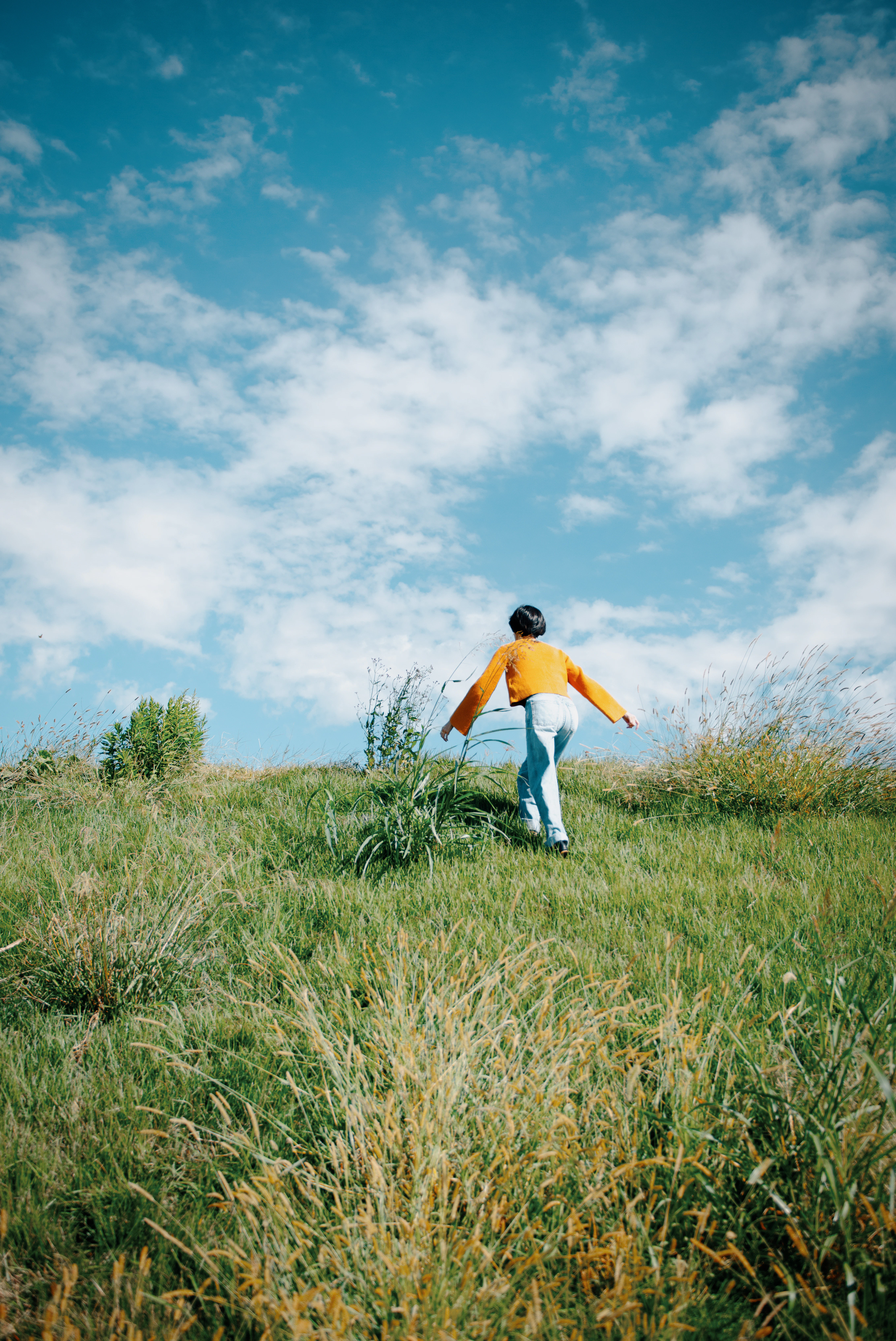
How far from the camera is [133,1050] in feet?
7.95

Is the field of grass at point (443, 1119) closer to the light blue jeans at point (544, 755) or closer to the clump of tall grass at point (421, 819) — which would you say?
the clump of tall grass at point (421, 819)

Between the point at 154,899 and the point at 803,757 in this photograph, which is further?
the point at 803,757

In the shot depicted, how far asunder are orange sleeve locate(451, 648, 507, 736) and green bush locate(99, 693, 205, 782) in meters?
4.36

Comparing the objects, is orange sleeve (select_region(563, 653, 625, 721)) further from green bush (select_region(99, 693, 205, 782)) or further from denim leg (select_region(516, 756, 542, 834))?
green bush (select_region(99, 693, 205, 782))

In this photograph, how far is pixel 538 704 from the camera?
5395 millimetres

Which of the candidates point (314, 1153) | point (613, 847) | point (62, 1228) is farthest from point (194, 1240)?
point (613, 847)

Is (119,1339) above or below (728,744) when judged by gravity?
below

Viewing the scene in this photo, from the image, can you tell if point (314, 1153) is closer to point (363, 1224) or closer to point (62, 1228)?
point (363, 1224)

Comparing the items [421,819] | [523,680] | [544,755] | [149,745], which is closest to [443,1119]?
[421,819]

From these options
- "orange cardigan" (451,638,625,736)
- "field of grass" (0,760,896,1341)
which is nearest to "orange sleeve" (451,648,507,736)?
"orange cardigan" (451,638,625,736)

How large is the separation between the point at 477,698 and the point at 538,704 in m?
0.62

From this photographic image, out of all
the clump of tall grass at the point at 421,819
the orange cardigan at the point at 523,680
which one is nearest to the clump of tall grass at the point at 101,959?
the clump of tall grass at the point at 421,819

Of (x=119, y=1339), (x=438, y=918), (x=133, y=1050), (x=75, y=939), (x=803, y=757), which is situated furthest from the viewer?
(x=803, y=757)

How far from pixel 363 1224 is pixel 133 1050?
1319 mm
